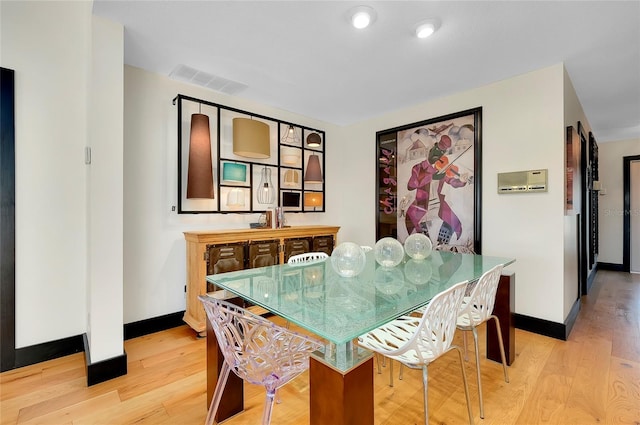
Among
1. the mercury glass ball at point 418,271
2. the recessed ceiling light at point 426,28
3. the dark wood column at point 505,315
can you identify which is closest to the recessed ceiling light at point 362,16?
the recessed ceiling light at point 426,28

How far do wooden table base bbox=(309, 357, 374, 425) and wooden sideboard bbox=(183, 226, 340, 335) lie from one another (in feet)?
6.36

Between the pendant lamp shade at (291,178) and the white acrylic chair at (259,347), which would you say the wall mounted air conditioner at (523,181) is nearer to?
the pendant lamp shade at (291,178)

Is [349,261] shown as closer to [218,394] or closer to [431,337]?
[431,337]

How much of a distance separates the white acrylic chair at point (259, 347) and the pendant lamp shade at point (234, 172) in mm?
2226

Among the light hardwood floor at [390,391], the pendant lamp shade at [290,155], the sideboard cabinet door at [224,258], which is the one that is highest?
the pendant lamp shade at [290,155]

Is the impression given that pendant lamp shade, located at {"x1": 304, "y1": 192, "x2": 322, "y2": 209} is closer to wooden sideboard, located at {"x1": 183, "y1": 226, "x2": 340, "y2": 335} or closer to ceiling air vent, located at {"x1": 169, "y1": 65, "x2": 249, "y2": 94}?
wooden sideboard, located at {"x1": 183, "y1": 226, "x2": 340, "y2": 335}

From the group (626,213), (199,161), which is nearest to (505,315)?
(199,161)

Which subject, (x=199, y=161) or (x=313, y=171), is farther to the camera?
(x=313, y=171)

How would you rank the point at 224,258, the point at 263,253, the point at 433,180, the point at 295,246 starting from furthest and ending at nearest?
the point at 433,180 < the point at 295,246 < the point at 263,253 < the point at 224,258

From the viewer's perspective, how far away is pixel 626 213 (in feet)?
17.1

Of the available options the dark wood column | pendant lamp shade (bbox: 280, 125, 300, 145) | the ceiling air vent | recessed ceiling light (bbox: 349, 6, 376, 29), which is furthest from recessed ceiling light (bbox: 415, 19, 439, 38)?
pendant lamp shade (bbox: 280, 125, 300, 145)

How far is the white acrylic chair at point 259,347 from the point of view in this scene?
3.76 ft

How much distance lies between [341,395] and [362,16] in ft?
7.26

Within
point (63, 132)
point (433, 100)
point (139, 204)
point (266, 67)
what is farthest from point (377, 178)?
point (63, 132)
